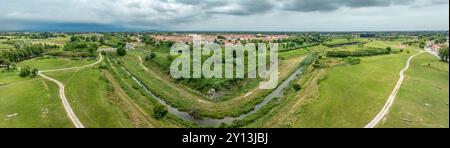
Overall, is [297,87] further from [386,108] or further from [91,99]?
[91,99]

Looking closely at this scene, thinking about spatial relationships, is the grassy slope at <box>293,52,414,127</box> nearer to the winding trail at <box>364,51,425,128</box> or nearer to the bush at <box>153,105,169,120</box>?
the winding trail at <box>364,51,425,128</box>

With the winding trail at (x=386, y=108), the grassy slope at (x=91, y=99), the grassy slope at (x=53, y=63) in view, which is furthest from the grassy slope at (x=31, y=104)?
the winding trail at (x=386, y=108)

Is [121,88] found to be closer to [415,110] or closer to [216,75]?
[216,75]

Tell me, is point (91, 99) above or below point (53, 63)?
below

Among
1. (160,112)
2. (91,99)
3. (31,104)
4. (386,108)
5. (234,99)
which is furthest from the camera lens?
(234,99)

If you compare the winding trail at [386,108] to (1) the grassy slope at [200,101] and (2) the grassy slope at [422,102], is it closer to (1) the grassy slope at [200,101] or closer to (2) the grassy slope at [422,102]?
(2) the grassy slope at [422,102]

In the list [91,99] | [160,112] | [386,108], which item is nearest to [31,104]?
[91,99]
